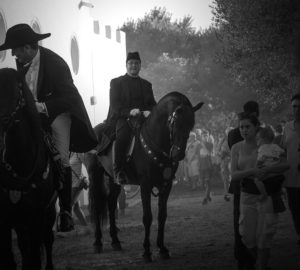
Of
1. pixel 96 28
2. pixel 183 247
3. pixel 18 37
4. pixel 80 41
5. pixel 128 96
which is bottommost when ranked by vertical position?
pixel 183 247

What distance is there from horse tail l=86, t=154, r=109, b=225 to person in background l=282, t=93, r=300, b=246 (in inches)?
136

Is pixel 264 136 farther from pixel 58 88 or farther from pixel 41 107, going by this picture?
pixel 41 107

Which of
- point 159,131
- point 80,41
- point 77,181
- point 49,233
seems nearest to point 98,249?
point 159,131

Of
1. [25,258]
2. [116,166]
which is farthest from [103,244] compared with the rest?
[25,258]

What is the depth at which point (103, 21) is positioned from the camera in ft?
93.3

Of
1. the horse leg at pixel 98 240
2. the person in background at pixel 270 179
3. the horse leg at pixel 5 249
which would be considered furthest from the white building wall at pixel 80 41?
the horse leg at pixel 5 249

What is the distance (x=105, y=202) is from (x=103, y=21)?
1775cm

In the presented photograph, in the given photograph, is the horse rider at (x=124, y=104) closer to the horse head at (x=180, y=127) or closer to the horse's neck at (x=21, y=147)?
the horse head at (x=180, y=127)

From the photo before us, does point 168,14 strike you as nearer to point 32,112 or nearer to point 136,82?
point 136,82

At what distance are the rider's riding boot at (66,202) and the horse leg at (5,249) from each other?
1.09 meters

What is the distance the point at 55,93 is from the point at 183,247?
16.0ft

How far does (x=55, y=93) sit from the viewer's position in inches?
267

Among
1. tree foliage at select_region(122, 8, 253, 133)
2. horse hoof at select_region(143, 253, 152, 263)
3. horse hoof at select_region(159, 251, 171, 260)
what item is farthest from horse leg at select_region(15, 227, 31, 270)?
tree foliage at select_region(122, 8, 253, 133)

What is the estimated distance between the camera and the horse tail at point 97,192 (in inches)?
459
